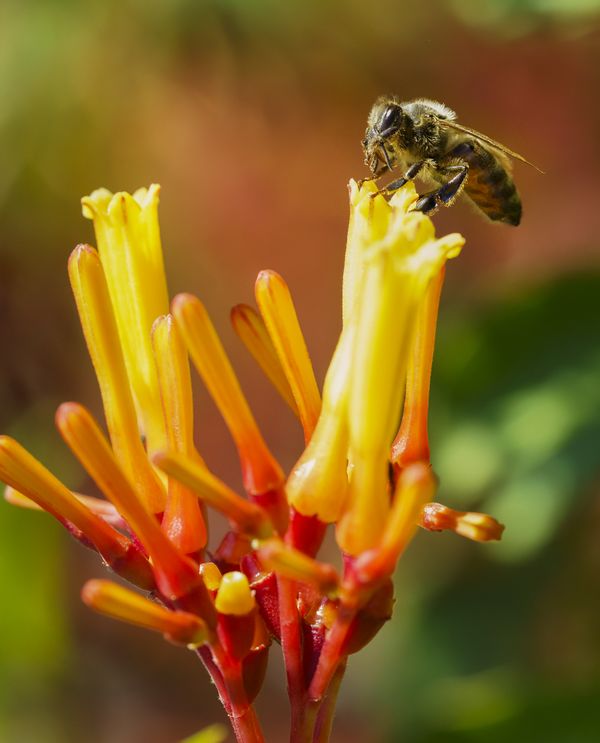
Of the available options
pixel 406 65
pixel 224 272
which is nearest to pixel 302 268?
pixel 224 272

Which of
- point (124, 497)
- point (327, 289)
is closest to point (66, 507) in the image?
point (124, 497)

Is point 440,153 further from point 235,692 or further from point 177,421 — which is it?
point 235,692

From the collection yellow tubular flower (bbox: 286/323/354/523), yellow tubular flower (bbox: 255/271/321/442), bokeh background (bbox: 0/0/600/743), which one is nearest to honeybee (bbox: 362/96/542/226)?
bokeh background (bbox: 0/0/600/743)

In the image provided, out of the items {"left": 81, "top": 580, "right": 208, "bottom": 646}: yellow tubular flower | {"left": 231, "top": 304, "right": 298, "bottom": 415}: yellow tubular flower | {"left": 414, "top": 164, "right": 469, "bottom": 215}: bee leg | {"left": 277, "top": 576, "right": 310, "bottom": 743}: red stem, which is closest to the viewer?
{"left": 81, "top": 580, "right": 208, "bottom": 646}: yellow tubular flower

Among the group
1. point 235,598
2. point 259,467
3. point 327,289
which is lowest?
point 235,598

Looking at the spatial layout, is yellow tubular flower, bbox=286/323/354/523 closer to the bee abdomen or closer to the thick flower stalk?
the thick flower stalk

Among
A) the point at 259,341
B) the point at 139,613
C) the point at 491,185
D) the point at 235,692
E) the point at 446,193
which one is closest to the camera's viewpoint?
the point at 139,613

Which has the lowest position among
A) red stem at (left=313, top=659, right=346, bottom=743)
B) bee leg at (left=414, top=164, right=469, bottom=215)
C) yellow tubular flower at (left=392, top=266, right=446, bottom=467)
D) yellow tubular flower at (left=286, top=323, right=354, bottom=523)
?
red stem at (left=313, top=659, right=346, bottom=743)
